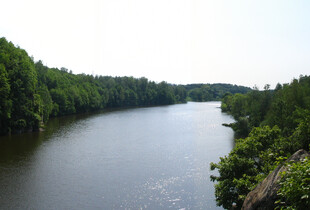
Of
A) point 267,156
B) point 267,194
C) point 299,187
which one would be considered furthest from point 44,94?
point 299,187

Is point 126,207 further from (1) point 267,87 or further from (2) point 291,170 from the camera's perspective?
(1) point 267,87

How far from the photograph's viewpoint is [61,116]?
9088 centimetres

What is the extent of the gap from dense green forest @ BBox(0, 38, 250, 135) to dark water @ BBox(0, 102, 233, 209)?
18.2ft

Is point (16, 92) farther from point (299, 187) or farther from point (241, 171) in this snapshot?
point (299, 187)

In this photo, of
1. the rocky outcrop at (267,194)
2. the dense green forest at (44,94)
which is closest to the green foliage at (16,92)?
the dense green forest at (44,94)

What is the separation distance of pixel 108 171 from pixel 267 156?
20496 mm

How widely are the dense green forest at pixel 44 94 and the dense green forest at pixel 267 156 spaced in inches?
1834

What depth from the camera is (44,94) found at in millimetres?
74312

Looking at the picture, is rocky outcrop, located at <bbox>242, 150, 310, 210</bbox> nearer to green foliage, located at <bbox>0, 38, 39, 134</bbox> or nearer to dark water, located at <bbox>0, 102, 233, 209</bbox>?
dark water, located at <bbox>0, 102, 233, 209</bbox>

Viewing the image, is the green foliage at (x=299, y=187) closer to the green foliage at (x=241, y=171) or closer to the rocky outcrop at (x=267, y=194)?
the rocky outcrop at (x=267, y=194)

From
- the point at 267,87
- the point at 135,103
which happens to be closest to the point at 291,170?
the point at 267,87

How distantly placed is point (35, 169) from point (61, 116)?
60798mm

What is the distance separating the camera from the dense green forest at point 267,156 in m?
6.97

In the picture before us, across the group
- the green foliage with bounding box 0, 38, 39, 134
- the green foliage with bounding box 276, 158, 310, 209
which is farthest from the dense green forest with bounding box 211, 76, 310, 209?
the green foliage with bounding box 0, 38, 39, 134
